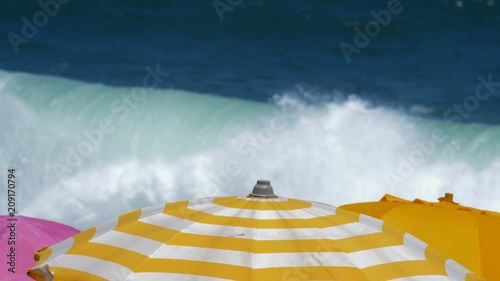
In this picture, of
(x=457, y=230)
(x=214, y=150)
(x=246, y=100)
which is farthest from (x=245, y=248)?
(x=246, y=100)

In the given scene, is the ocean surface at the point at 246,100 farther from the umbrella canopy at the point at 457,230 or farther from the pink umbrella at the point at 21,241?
the umbrella canopy at the point at 457,230

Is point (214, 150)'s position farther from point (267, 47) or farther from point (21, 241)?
point (21, 241)

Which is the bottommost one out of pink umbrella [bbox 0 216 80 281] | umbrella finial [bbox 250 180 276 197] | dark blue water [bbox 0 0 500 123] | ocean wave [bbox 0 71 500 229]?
pink umbrella [bbox 0 216 80 281]

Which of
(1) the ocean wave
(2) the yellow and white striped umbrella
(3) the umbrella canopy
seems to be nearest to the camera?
(2) the yellow and white striped umbrella

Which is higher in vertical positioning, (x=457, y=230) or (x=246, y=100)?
(x=246, y=100)

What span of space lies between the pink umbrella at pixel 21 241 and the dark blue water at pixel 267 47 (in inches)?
286

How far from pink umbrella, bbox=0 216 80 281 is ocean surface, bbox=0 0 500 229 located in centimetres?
507

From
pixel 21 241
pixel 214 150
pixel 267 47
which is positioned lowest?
pixel 21 241

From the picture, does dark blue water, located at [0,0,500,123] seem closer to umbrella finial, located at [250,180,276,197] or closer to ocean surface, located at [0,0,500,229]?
ocean surface, located at [0,0,500,229]

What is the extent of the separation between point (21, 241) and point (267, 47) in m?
8.15

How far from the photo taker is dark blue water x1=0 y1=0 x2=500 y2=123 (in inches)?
452

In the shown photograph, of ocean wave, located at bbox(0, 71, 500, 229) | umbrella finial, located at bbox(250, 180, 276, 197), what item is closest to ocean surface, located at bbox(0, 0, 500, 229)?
ocean wave, located at bbox(0, 71, 500, 229)

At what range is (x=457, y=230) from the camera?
420cm

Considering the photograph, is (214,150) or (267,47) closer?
(214,150)
